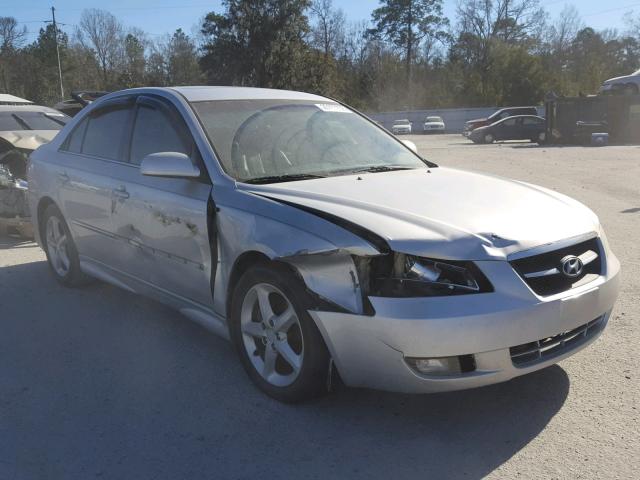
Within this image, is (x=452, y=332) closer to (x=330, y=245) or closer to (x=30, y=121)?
(x=330, y=245)

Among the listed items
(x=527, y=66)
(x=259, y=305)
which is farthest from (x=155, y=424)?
(x=527, y=66)

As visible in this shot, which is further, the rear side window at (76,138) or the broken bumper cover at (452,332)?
the rear side window at (76,138)

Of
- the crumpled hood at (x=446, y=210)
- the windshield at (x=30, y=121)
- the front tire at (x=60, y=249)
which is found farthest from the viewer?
the windshield at (x=30, y=121)

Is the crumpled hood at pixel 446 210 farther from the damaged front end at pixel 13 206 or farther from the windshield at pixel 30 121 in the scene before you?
the windshield at pixel 30 121

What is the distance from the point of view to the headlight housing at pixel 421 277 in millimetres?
2768

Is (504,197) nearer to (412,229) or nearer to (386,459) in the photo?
(412,229)

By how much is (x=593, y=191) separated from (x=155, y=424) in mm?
10374

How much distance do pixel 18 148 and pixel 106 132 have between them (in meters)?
4.54

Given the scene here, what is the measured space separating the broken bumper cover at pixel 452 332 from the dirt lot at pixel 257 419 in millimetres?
313

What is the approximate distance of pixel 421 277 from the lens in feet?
9.24

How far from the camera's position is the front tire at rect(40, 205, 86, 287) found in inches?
213

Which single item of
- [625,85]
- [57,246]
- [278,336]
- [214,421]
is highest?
[625,85]

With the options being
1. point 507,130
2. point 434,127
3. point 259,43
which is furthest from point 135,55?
point 507,130

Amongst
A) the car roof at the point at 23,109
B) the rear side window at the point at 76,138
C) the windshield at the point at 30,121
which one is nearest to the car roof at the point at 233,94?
the rear side window at the point at 76,138
